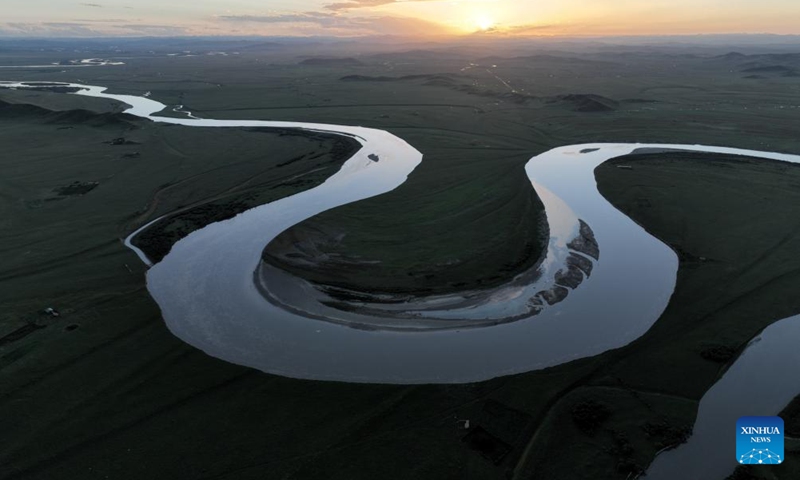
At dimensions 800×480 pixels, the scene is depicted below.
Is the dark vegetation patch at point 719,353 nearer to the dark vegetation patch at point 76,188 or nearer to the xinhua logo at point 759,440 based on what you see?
the xinhua logo at point 759,440

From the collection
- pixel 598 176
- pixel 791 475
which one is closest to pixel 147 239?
pixel 791 475

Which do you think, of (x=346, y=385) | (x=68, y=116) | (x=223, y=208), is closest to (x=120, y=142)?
(x=68, y=116)

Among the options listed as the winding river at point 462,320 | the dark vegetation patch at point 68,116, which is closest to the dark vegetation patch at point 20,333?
the winding river at point 462,320

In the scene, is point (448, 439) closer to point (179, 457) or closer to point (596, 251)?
point (179, 457)

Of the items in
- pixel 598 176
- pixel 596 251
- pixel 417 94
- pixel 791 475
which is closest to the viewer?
pixel 791 475

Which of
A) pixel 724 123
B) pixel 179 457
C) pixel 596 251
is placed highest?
pixel 724 123

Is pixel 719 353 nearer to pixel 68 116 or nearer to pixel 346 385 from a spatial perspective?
pixel 346 385
